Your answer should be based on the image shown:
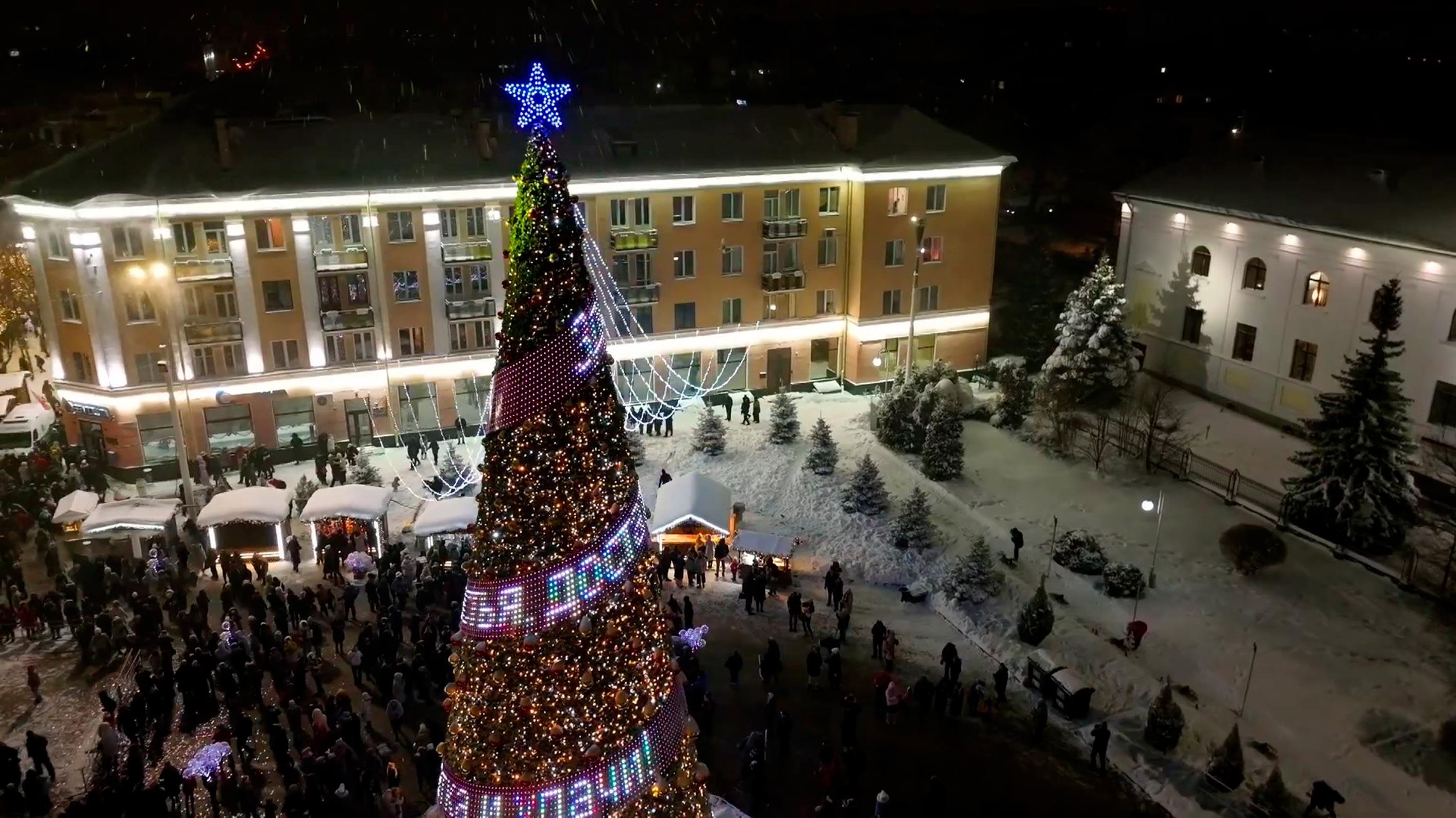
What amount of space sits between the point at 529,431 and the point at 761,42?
68065mm

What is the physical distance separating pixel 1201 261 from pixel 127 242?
1439 inches

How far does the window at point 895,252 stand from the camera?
40.0m

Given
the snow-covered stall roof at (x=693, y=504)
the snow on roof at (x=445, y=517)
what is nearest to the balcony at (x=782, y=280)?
the snow-covered stall roof at (x=693, y=504)

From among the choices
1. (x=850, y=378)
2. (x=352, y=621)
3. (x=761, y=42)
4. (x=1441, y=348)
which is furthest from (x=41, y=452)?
(x=761, y=42)

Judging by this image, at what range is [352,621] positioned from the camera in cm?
2408

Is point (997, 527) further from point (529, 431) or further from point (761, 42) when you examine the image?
point (761, 42)

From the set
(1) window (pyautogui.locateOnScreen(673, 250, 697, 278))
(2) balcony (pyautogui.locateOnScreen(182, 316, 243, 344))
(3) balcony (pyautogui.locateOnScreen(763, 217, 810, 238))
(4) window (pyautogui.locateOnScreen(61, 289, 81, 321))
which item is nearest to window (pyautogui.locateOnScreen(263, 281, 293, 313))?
(2) balcony (pyautogui.locateOnScreen(182, 316, 243, 344))

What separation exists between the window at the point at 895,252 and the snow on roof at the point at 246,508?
23.4 metres

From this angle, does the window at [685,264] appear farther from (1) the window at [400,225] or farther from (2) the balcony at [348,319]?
(2) the balcony at [348,319]

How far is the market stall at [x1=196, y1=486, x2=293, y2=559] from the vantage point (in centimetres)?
2619

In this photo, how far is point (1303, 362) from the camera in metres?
35.0

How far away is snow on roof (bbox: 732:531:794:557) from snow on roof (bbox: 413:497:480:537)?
6.72 meters

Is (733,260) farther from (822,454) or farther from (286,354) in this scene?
(286,354)

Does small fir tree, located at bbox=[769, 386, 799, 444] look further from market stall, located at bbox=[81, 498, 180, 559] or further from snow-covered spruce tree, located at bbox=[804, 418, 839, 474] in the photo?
market stall, located at bbox=[81, 498, 180, 559]
